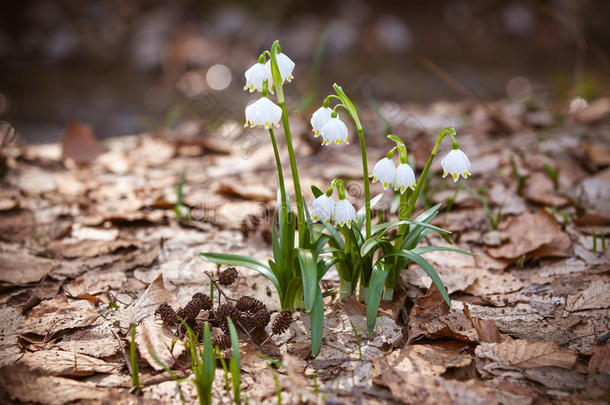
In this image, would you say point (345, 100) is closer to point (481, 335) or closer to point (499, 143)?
point (481, 335)

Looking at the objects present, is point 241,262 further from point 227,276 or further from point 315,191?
point 315,191

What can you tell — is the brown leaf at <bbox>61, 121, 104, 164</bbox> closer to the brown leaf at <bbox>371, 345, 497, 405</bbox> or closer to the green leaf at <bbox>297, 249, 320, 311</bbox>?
the green leaf at <bbox>297, 249, 320, 311</bbox>

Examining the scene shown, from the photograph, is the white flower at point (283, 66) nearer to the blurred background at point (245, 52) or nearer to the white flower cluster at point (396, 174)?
the white flower cluster at point (396, 174)

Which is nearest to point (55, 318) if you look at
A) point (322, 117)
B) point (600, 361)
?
point (322, 117)

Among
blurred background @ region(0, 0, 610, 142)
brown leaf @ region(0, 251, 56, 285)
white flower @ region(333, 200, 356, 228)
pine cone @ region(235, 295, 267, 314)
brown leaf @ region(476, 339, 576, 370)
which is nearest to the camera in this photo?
brown leaf @ region(476, 339, 576, 370)

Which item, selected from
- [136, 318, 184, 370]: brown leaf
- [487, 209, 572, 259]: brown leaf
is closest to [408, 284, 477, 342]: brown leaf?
[487, 209, 572, 259]: brown leaf

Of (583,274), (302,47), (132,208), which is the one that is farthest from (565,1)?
(132,208)
